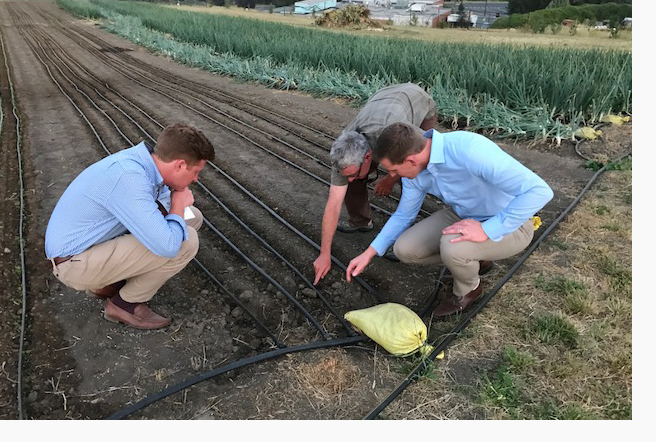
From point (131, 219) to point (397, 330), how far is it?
3.81 ft

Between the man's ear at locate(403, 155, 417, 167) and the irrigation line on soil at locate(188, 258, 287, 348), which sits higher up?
the man's ear at locate(403, 155, 417, 167)

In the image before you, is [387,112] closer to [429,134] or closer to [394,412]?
[429,134]

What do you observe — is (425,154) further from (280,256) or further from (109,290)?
(109,290)

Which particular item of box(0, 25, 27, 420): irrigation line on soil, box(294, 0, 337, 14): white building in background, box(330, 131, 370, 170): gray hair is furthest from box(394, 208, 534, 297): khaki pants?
box(294, 0, 337, 14): white building in background

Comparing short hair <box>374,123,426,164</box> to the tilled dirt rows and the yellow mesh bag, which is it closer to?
the yellow mesh bag

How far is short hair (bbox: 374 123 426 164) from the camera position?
1902mm

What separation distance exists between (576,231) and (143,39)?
13.4 m

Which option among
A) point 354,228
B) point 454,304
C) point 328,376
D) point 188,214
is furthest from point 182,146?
point 354,228

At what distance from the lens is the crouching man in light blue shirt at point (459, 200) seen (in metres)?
1.91

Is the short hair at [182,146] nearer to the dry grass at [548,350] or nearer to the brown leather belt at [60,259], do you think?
the brown leather belt at [60,259]

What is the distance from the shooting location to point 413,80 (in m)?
6.64

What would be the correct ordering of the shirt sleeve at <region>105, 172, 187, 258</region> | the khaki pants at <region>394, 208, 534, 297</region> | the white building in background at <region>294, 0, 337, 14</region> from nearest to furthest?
the shirt sleeve at <region>105, 172, 187, 258</region>
the khaki pants at <region>394, 208, 534, 297</region>
the white building in background at <region>294, 0, 337, 14</region>

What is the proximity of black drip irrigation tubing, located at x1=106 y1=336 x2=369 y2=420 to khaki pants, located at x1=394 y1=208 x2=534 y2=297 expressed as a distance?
19.8 inches

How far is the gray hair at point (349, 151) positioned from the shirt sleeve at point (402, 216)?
0.80 ft
